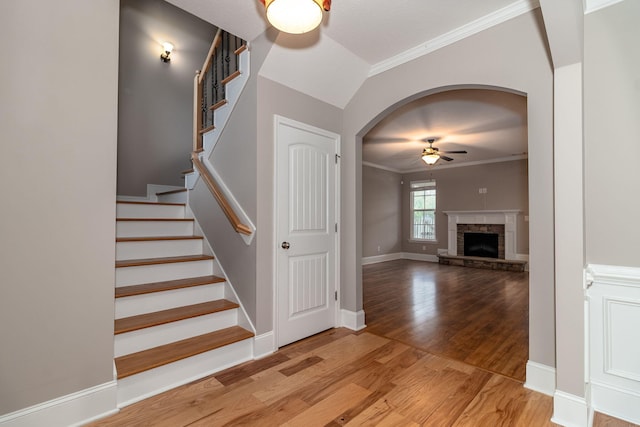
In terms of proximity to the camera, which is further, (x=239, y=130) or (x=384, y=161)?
(x=384, y=161)

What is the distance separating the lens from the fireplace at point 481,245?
7.60 m

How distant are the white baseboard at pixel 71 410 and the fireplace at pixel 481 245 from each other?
810 cm

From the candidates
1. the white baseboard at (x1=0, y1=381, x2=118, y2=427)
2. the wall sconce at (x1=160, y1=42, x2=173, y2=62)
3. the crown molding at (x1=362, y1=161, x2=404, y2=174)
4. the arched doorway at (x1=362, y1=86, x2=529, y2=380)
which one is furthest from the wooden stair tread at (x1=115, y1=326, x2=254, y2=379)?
the crown molding at (x1=362, y1=161, x2=404, y2=174)

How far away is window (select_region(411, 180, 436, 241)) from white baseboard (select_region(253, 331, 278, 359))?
7.09m

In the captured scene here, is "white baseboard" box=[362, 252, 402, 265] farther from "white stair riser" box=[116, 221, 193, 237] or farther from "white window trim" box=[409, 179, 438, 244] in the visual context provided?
"white stair riser" box=[116, 221, 193, 237]

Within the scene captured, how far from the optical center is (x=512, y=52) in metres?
2.18

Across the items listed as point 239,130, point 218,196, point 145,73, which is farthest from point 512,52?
point 145,73

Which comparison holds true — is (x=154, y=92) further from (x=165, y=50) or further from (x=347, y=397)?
(x=347, y=397)

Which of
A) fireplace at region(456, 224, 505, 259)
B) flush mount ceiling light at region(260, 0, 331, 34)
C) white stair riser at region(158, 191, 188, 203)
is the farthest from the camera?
fireplace at region(456, 224, 505, 259)

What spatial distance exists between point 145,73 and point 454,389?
5.57m

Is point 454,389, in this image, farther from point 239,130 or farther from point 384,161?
point 384,161

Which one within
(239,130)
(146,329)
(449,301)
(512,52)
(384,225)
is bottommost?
(449,301)

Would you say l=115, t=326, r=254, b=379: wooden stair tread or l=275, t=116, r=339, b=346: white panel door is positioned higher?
l=275, t=116, r=339, b=346: white panel door

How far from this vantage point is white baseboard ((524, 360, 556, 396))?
6.57 ft
